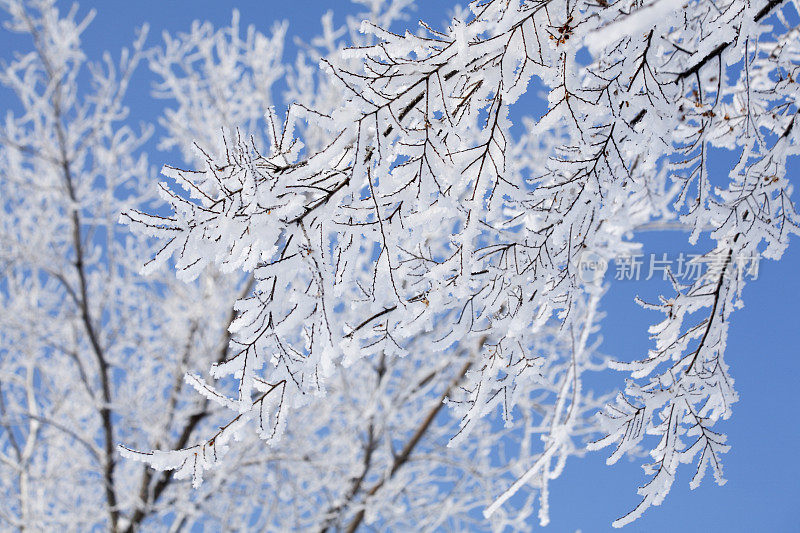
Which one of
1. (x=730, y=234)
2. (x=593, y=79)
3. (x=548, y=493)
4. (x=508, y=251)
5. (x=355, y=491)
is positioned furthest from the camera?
(x=355, y=491)

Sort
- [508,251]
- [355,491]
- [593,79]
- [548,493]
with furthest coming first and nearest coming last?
[355,491] < [548,493] < [508,251] < [593,79]

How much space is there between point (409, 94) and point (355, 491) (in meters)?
4.38

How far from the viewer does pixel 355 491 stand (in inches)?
191

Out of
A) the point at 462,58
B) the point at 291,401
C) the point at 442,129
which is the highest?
the point at 462,58

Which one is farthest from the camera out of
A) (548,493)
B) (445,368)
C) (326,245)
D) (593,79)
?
(445,368)

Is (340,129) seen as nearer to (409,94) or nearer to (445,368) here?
(409,94)

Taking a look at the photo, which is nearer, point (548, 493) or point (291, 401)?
point (291, 401)

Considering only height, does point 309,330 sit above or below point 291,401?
above

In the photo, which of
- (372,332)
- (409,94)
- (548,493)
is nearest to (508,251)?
(372,332)

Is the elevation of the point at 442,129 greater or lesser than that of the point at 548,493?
greater

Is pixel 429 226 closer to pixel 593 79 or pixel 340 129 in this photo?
pixel 340 129

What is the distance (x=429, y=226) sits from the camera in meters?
1.30

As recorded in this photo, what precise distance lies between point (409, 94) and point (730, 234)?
1.20 m

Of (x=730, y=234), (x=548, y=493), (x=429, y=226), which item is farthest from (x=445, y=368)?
(x=429, y=226)
